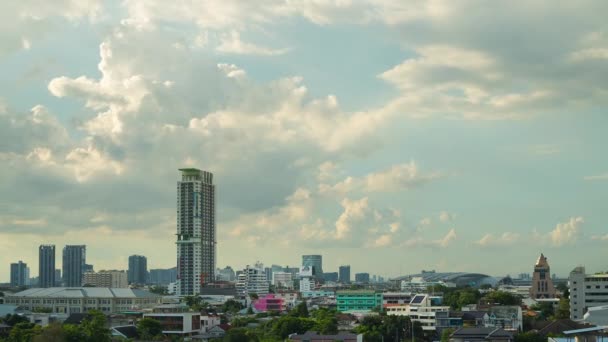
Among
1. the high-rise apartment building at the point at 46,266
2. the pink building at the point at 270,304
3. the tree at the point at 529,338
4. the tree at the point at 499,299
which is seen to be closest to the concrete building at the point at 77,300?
the pink building at the point at 270,304

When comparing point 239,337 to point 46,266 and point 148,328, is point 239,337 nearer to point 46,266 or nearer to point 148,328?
point 148,328

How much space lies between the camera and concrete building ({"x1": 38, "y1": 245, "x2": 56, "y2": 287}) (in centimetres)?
17362

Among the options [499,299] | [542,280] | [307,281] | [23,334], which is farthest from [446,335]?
[307,281]

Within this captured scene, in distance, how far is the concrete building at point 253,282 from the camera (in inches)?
5524

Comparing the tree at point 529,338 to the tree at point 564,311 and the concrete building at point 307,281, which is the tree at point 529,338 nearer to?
the tree at point 564,311

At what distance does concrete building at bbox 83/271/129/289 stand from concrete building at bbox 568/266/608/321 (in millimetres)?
102003

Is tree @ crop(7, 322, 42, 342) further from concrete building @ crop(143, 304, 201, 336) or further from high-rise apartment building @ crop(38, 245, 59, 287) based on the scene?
high-rise apartment building @ crop(38, 245, 59, 287)

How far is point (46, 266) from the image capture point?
174 m

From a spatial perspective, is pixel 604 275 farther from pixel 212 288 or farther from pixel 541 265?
pixel 212 288

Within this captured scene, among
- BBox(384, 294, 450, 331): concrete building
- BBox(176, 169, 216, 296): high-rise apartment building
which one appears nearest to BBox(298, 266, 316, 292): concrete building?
BBox(176, 169, 216, 296): high-rise apartment building

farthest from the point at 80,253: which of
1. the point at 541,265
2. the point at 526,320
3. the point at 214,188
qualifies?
the point at 526,320

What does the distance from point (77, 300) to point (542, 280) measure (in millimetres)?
59502

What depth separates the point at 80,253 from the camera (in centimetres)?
18138

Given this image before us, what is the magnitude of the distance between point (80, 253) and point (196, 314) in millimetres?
125967
